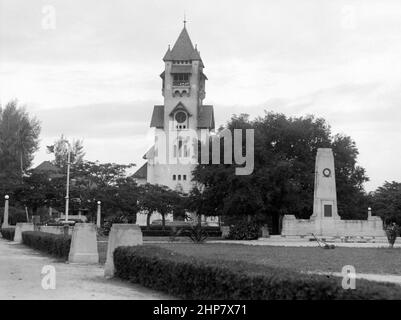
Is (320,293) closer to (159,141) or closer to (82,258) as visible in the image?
(82,258)

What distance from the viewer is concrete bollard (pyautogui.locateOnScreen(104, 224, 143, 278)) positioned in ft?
55.9

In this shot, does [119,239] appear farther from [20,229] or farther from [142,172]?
[142,172]

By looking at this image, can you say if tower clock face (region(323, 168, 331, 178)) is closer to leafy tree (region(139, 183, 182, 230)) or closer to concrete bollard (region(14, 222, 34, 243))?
concrete bollard (region(14, 222, 34, 243))

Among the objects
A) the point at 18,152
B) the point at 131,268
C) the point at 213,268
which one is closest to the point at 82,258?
the point at 131,268

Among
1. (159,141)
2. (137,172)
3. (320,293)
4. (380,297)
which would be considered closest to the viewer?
(380,297)

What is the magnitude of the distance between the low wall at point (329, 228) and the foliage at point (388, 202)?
28855mm

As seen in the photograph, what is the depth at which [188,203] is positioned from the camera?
57938 millimetres

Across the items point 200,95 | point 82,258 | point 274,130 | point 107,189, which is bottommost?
point 82,258

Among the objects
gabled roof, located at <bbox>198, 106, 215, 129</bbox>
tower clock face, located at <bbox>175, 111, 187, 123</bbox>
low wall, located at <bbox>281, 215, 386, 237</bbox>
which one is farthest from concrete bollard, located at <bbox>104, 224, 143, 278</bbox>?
gabled roof, located at <bbox>198, 106, 215, 129</bbox>

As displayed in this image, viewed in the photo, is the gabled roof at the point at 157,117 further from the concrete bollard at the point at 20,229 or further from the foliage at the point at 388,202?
the concrete bollard at the point at 20,229

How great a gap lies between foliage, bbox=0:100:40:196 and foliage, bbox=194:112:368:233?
2551 centimetres

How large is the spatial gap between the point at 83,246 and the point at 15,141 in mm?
51436

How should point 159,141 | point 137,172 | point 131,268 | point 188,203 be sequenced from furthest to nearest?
point 137,172
point 159,141
point 188,203
point 131,268

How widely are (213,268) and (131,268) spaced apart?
4.43 m
